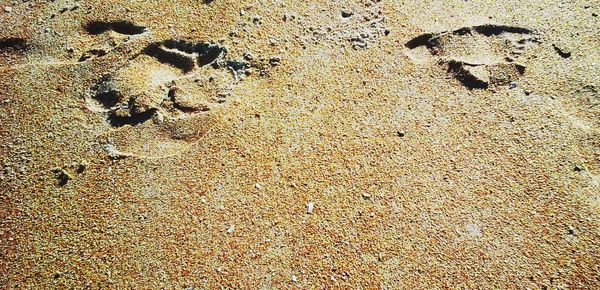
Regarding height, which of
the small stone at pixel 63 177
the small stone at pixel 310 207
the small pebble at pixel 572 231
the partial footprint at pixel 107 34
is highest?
the partial footprint at pixel 107 34

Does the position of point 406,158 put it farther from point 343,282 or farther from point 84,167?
point 84,167

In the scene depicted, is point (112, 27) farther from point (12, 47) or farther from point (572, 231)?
point (572, 231)

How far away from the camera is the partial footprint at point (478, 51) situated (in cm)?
197

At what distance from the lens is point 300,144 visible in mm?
1824

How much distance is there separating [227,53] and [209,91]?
0.74ft

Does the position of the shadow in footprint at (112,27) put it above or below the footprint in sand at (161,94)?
above

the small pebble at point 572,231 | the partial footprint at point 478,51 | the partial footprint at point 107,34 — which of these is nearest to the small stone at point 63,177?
the partial footprint at point 107,34

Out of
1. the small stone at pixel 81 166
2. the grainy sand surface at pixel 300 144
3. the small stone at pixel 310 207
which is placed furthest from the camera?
the small stone at pixel 81 166

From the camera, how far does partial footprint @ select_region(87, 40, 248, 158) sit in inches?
72.2

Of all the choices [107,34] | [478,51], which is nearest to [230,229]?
[107,34]

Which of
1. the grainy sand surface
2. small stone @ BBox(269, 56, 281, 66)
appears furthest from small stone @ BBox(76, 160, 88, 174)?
small stone @ BBox(269, 56, 281, 66)

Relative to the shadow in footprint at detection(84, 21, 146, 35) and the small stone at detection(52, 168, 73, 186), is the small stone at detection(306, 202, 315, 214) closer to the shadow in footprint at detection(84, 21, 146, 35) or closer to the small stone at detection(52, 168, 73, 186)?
the small stone at detection(52, 168, 73, 186)

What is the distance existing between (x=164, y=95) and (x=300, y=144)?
0.64 m

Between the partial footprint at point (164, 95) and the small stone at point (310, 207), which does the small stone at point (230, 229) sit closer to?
the small stone at point (310, 207)
